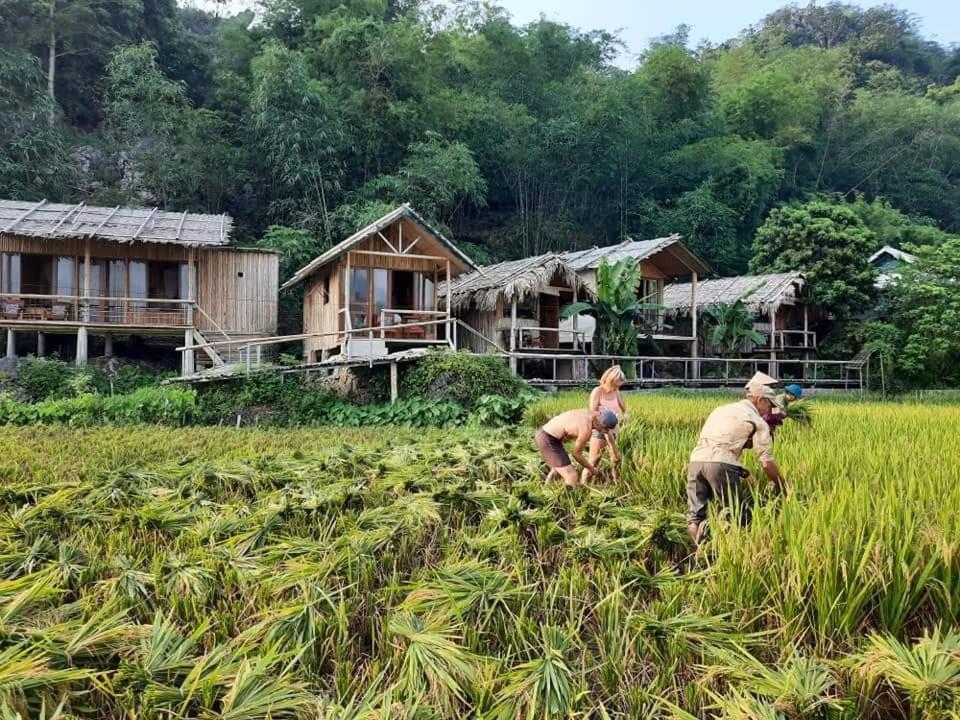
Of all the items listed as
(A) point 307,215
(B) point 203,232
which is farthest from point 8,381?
(A) point 307,215

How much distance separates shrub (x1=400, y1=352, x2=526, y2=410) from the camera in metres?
13.1

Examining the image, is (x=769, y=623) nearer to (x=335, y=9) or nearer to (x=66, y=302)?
(x=66, y=302)

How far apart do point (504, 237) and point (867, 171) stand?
19659mm

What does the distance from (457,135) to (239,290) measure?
11.9 m

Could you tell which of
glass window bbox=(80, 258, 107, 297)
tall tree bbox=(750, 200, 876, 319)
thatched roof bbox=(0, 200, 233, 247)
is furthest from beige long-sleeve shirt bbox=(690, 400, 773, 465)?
tall tree bbox=(750, 200, 876, 319)

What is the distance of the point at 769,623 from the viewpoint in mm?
3439

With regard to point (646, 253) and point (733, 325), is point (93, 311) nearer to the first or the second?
point (646, 253)

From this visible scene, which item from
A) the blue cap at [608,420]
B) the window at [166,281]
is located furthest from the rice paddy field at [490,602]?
the window at [166,281]

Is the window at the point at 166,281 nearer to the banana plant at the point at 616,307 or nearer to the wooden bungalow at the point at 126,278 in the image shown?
the wooden bungalow at the point at 126,278

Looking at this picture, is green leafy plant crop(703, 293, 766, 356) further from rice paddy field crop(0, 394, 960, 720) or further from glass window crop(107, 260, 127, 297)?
glass window crop(107, 260, 127, 297)

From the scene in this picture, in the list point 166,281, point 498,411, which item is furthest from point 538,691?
point 166,281

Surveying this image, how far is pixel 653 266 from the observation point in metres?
20.2

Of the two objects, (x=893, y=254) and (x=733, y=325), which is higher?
(x=893, y=254)

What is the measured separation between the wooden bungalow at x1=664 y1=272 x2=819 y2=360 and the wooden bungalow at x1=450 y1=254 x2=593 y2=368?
393 centimetres
